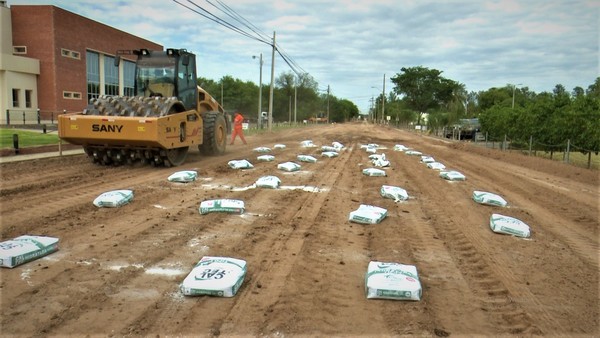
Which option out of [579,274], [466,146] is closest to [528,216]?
[579,274]

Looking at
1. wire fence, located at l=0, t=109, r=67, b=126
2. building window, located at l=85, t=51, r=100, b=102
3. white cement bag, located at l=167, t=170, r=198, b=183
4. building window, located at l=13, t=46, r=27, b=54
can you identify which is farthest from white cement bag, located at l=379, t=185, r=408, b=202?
building window, located at l=85, t=51, r=100, b=102

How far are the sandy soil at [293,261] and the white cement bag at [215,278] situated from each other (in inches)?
3.2

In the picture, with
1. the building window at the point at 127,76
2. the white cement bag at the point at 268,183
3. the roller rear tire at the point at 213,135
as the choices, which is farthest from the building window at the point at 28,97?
the white cement bag at the point at 268,183

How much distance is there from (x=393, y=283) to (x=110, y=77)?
2148 inches

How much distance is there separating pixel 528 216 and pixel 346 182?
13.6ft

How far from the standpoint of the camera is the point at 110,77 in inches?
2082

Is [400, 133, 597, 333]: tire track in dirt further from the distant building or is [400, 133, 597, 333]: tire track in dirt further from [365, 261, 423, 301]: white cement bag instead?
the distant building

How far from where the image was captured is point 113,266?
4.98 meters

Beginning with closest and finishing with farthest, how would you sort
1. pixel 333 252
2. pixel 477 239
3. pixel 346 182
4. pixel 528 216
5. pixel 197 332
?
pixel 197 332 → pixel 333 252 → pixel 477 239 → pixel 528 216 → pixel 346 182

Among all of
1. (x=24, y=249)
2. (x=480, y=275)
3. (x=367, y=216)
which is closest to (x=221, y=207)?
(x=367, y=216)

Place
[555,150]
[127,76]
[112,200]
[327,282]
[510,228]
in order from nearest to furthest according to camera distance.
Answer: [327,282]
[510,228]
[112,200]
[555,150]
[127,76]

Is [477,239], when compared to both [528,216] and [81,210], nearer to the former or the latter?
[528,216]

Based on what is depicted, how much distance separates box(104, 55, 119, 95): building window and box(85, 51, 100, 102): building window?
131 cm

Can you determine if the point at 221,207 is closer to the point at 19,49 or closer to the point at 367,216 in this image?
the point at 367,216
